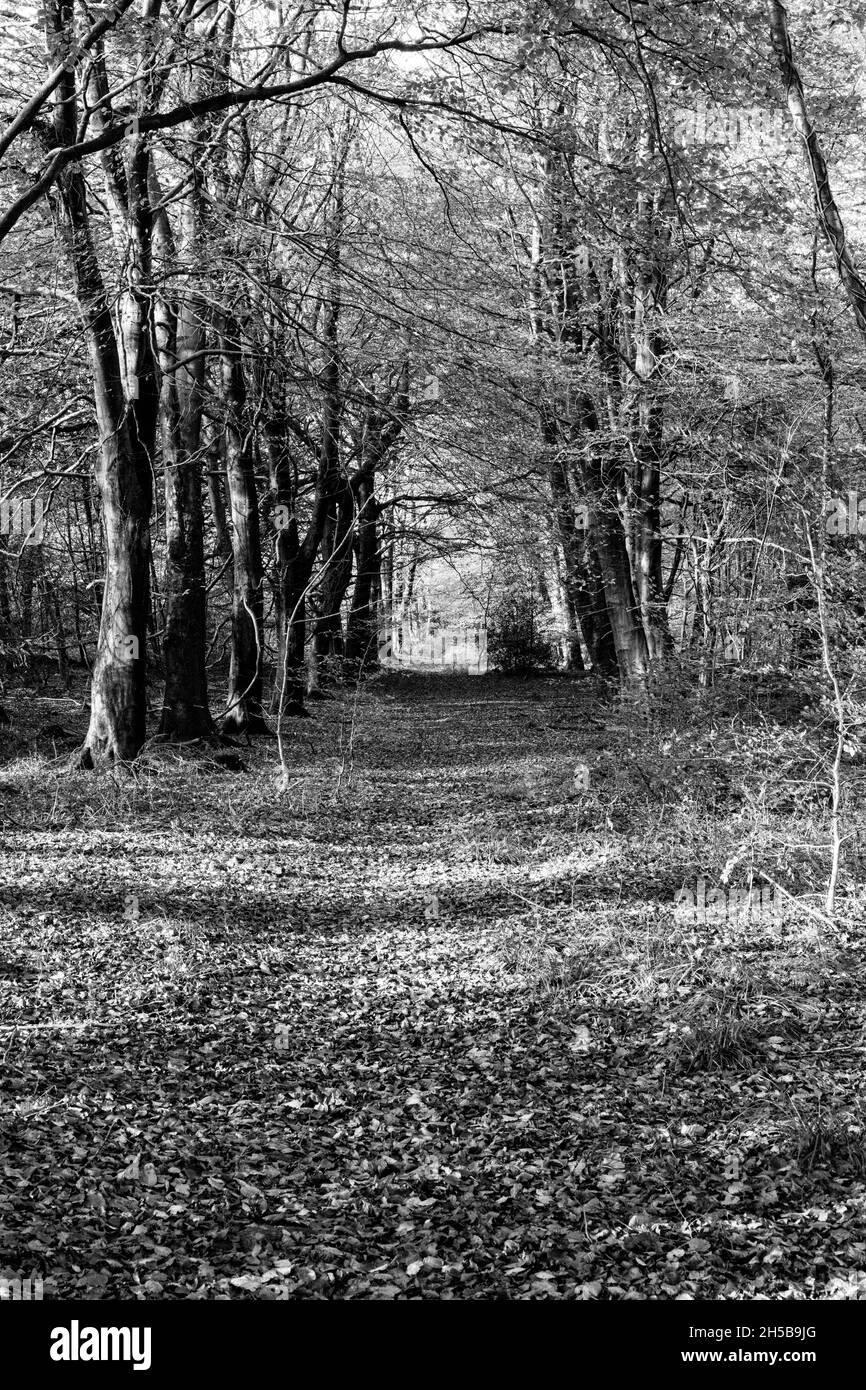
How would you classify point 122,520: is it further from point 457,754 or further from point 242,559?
point 457,754

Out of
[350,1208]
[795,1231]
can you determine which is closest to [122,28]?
[350,1208]

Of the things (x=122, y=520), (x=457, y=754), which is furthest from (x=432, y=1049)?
(x=457, y=754)

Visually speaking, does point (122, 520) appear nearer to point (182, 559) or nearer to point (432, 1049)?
point (182, 559)

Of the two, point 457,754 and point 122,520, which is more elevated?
point 122,520

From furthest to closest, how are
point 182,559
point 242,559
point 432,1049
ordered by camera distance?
1. point 242,559
2. point 182,559
3. point 432,1049

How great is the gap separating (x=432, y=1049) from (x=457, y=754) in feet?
28.7

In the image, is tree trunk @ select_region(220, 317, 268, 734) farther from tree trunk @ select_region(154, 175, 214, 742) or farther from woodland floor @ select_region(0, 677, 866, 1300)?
woodland floor @ select_region(0, 677, 866, 1300)

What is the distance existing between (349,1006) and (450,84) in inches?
240

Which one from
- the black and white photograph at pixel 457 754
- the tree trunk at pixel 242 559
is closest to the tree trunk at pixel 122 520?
the black and white photograph at pixel 457 754

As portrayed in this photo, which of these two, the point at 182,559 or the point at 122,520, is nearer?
the point at 122,520

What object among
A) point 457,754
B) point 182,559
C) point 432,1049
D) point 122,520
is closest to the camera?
point 432,1049

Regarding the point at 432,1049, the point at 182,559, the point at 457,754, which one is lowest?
the point at 432,1049

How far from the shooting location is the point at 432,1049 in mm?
4934
